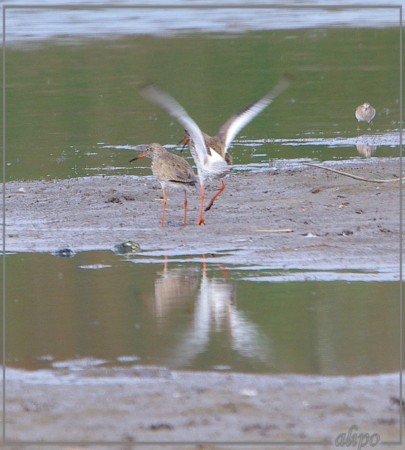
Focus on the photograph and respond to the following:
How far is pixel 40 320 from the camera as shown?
8062 millimetres

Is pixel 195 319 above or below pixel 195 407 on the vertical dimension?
above

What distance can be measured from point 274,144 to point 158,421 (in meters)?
10.00

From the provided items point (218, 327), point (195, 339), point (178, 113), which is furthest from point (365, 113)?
point (195, 339)

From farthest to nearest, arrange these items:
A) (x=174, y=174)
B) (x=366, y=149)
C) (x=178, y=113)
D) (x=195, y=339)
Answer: (x=366, y=149) → (x=174, y=174) → (x=178, y=113) → (x=195, y=339)

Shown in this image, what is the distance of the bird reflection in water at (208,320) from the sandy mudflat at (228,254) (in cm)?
42

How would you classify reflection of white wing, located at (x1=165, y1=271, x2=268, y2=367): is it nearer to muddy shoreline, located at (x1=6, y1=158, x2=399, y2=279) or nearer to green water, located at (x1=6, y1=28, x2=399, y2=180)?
muddy shoreline, located at (x1=6, y1=158, x2=399, y2=279)

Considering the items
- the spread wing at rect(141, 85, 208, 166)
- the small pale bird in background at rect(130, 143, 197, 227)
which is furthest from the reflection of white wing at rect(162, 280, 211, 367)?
the small pale bird in background at rect(130, 143, 197, 227)

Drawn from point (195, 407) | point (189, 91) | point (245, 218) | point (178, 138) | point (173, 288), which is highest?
point (189, 91)

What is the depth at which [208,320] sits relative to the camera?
7977 millimetres

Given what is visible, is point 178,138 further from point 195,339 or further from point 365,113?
point 195,339

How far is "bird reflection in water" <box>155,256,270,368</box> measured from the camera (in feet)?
23.8

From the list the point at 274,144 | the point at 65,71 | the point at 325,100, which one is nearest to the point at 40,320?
the point at 274,144

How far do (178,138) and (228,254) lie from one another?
22.0 feet

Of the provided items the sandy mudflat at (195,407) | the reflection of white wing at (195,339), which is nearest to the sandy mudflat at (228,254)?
the sandy mudflat at (195,407)
